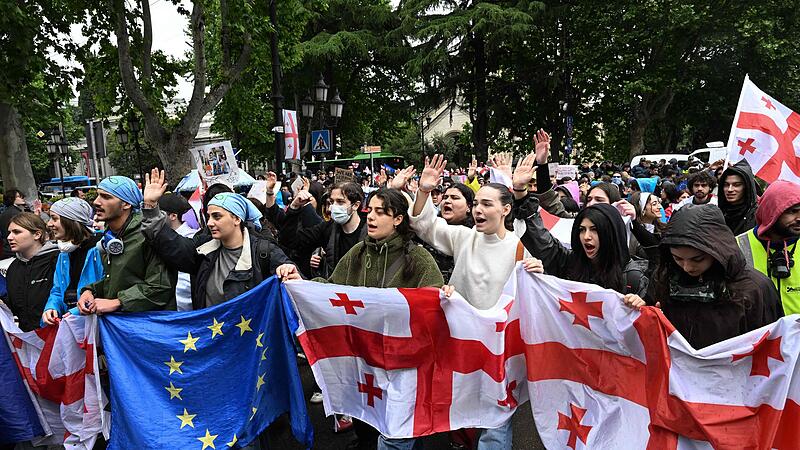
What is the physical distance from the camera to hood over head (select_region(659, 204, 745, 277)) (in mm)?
2463

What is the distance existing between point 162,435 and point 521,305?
242 cm

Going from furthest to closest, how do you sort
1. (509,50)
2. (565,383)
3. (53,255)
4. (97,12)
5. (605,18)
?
1. (509,50)
2. (605,18)
3. (97,12)
4. (53,255)
5. (565,383)

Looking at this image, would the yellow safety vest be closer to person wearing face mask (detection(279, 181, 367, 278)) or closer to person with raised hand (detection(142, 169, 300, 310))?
→ person wearing face mask (detection(279, 181, 367, 278))

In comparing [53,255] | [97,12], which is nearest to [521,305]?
[53,255]

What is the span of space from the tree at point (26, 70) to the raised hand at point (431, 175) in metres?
Result: 10.6

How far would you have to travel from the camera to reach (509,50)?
27.0 m

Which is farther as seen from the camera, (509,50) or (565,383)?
(509,50)

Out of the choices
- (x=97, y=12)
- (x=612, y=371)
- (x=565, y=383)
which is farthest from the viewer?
(x=97, y=12)

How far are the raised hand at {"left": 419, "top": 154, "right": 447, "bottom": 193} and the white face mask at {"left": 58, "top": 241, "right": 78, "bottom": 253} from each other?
8.36 feet

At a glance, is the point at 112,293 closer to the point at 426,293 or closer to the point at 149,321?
the point at 149,321

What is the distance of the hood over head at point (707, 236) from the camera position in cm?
246

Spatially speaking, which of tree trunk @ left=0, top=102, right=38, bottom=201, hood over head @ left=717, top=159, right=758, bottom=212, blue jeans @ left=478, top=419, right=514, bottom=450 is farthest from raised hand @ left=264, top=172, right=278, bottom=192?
tree trunk @ left=0, top=102, right=38, bottom=201

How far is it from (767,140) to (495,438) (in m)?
4.89

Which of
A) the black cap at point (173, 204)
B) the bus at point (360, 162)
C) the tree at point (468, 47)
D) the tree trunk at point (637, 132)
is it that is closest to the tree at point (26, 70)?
the black cap at point (173, 204)
